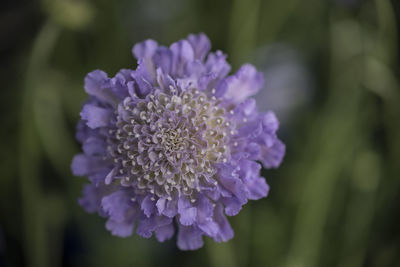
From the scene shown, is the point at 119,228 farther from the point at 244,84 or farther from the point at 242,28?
the point at 242,28

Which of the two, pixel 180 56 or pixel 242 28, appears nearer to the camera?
pixel 180 56

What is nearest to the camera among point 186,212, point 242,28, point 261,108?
point 186,212

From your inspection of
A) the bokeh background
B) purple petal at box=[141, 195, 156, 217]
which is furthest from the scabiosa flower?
the bokeh background

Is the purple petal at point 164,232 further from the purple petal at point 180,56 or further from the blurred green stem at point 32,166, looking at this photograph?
the blurred green stem at point 32,166

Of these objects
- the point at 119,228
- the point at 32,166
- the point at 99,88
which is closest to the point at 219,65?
the point at 99,88

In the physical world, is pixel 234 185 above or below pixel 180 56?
below

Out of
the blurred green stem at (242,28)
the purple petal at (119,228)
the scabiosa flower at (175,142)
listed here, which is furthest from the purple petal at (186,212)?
the blurred green stem at (242,28)
